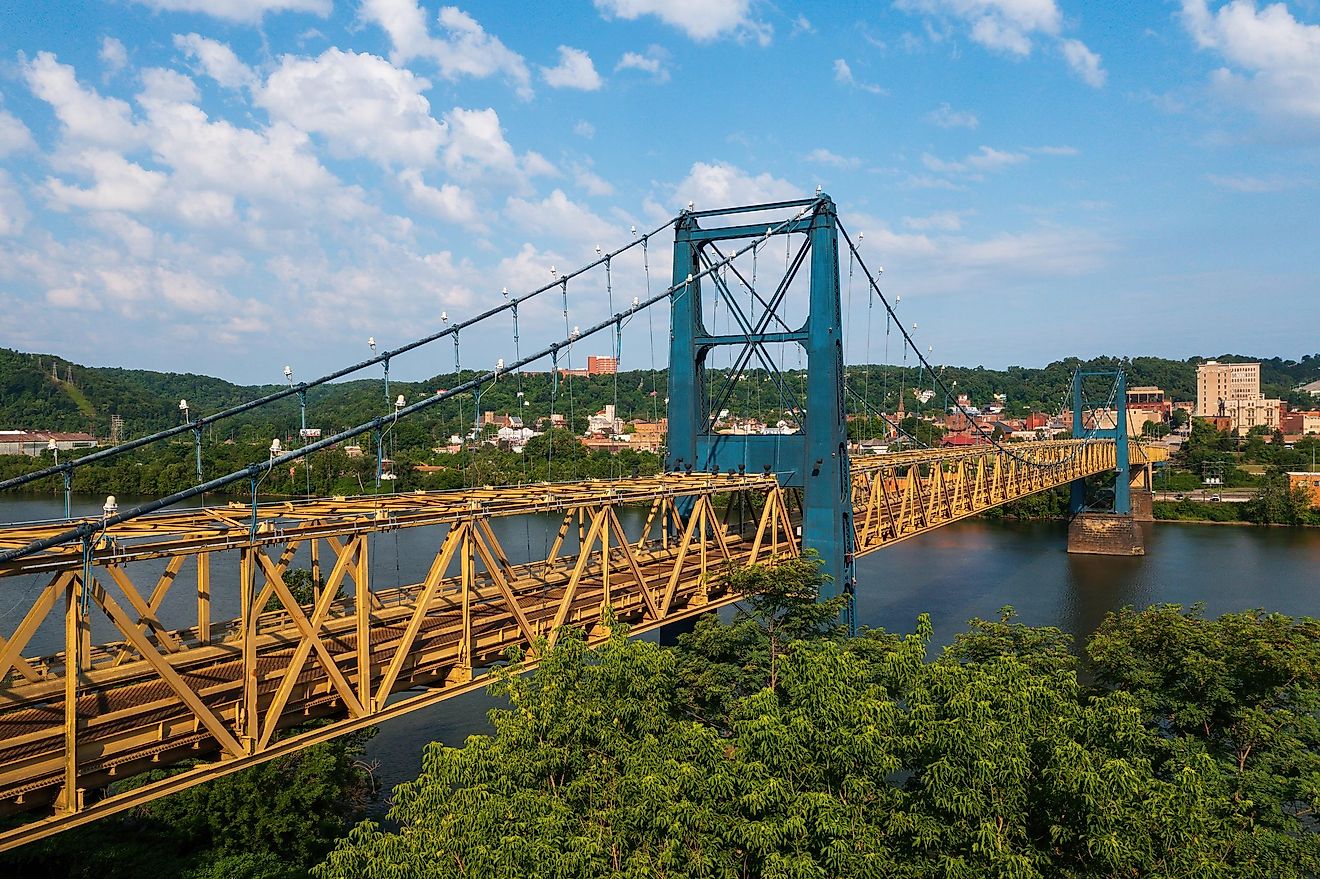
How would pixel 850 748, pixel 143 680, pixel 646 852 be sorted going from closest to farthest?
1. pixel 646 852
2. pixel 850 748
3. pixel 143 680

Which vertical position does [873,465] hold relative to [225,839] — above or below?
above

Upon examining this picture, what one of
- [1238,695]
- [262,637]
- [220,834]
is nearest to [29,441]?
[220,834]

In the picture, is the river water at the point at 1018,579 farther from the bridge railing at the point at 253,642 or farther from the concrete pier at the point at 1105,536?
the bridge railing at the point at 253,642

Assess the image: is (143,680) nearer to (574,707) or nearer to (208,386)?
(574,707)

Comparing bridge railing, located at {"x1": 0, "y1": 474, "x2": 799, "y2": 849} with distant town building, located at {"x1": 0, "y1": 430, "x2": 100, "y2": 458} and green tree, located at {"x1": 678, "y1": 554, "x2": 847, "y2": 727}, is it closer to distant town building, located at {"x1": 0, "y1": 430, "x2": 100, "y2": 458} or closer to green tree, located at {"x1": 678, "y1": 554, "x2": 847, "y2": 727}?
green tree, located at {"x1": 678, "y1": 554, "x2": 847, "y2": 727}

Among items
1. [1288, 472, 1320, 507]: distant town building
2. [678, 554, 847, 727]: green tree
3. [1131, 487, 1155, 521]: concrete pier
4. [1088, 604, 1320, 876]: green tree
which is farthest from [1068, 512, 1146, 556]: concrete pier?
[678, 554, 847, 727]: green tree

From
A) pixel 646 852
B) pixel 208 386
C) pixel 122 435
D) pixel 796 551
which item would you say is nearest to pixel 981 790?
pixel 646 852

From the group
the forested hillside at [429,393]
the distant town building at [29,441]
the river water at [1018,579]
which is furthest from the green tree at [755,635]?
the distant town building at [29,441]
